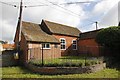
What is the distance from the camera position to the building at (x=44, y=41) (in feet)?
73.2

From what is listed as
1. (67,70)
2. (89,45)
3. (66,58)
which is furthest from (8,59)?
(89,45)

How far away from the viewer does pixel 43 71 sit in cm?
1669

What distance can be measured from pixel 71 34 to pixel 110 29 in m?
11.2

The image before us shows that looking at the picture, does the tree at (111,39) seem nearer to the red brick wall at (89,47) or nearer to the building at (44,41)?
the red brick wall at (89,47)

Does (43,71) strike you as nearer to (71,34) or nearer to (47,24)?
(47,24)

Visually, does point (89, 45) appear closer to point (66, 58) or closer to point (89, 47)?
point (89, 47)

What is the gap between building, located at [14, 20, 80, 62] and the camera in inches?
878

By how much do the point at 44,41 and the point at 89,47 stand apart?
784 cm

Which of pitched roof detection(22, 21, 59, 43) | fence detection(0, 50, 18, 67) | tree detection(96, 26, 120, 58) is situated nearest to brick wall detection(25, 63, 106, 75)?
tree detection(96, 26, 120, 58)

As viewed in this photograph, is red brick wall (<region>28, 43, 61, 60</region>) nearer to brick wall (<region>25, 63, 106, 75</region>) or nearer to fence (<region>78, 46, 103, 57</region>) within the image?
fence (<region>78, 46, 103, 57</region>)

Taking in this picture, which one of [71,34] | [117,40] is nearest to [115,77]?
[117,40]

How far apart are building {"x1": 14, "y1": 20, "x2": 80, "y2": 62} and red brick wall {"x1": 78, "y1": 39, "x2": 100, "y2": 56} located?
1.89m

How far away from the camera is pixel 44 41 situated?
80.6 feet

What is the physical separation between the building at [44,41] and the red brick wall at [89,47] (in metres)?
1.89
